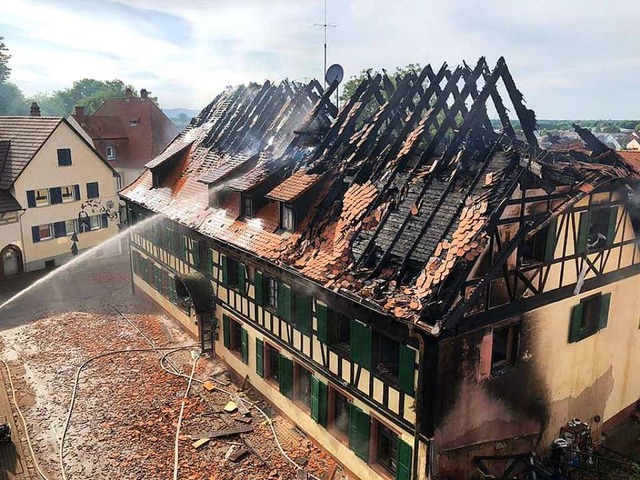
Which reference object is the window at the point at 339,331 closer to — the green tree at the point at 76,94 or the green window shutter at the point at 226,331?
the green window shutter at the point at 226,331

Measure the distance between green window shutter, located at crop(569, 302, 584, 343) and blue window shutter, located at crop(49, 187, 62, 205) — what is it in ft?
111

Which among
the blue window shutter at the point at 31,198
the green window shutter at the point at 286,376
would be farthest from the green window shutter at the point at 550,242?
the blue window shutter at the point at 31,198

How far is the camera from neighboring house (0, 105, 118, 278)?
113 ft

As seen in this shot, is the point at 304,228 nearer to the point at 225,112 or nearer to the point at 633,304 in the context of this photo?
the point at 633,304

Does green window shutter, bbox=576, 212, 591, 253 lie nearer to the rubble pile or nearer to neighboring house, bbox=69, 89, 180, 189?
the rubble pile

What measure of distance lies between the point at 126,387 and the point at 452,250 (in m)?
14.5

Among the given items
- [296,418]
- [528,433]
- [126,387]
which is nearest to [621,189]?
[528,433]

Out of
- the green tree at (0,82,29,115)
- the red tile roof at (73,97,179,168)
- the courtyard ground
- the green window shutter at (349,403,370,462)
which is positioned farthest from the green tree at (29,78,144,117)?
the green window shutter at (349,403,370,462)

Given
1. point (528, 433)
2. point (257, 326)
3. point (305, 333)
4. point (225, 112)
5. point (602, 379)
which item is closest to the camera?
point (528, 433)

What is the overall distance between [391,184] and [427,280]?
4.47m

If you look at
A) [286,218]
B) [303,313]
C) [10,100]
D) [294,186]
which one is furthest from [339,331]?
[10,100]

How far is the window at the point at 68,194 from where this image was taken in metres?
37.6

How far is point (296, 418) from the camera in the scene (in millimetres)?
17734

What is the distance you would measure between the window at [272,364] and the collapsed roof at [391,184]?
3.89 metres
